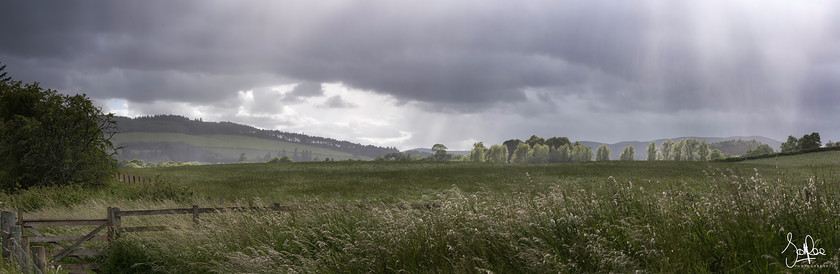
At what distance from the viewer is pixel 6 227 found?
40.1ft

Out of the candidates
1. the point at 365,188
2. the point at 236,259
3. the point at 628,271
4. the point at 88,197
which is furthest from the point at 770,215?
the point at 365,188

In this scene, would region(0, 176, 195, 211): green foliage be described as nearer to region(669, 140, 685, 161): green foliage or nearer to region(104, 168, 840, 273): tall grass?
region(104, 168, 840, 273): tall grass

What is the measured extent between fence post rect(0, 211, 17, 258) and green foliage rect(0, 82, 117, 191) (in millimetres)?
14479

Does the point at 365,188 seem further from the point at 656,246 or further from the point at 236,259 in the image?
the point at 656,246

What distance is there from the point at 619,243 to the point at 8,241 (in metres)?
14.4

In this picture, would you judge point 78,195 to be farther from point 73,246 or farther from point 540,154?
point 540,154

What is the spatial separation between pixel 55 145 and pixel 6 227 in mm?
16087

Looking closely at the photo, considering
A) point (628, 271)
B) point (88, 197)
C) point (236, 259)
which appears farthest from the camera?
point (88, 197)

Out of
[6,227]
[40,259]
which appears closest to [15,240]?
[6,227]

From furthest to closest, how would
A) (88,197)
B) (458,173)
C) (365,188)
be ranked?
(458,173) → (365,188) → (88,197)

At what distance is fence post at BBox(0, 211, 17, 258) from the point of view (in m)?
11.9

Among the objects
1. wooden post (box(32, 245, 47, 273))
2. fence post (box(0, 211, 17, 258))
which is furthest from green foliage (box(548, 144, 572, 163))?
wooden post (box(32, 245, 47, 273))

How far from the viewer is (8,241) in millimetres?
12008

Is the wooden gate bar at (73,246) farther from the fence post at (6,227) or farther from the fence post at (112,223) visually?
the fence post at (6,227)
